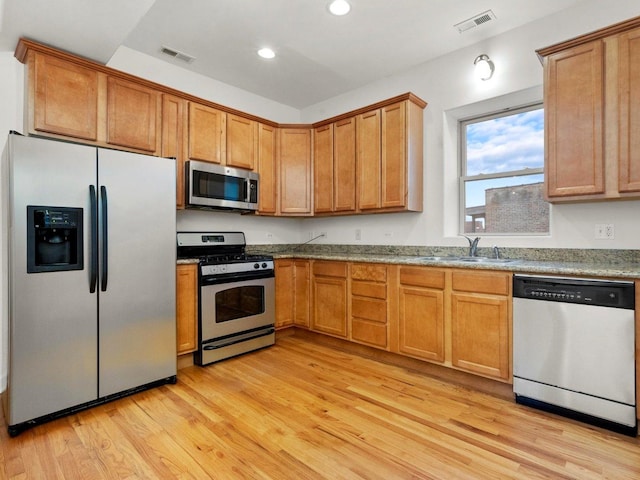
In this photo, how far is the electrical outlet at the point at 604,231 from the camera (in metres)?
2.45

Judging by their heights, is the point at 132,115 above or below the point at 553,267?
above

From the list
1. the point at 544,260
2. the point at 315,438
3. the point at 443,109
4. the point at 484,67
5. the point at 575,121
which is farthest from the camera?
the point at 443,109

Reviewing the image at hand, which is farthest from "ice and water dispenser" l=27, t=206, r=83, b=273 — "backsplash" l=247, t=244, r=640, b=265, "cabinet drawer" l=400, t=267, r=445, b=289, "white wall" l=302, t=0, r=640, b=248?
"white wall" l=302, t=0, r=640, b=248

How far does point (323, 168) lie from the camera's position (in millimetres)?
3969

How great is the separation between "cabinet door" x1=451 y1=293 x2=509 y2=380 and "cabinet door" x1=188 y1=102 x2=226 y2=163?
260 cm

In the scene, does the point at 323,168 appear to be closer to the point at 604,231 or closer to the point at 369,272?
the point at 369,272

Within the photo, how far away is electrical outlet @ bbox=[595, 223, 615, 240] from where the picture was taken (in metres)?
2.45

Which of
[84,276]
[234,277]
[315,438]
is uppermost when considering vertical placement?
[84,276]

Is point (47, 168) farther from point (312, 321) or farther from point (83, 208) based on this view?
point (312, 321)

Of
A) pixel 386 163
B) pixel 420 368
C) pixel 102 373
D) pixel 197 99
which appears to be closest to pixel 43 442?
pixel 102 373

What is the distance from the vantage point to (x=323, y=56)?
10.8ft

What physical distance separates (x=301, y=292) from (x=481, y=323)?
6.16 feet

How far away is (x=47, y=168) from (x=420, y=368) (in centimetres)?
305

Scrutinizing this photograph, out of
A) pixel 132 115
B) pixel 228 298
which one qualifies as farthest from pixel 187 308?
pixel 132 115
